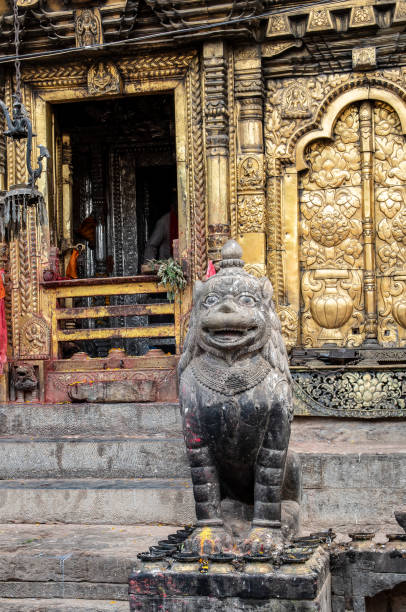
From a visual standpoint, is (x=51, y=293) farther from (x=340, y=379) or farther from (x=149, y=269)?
(x=340, y=379)

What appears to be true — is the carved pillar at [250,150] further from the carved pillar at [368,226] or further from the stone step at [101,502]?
the stone step at [101,502]

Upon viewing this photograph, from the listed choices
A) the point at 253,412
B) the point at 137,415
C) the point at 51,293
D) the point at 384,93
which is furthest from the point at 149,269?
the point at 253,412

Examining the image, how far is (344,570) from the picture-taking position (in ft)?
16.7

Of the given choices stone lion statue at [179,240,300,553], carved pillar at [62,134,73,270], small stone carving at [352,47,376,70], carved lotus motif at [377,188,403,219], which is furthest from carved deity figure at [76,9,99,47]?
stone lion statue at [179,240,300,553]

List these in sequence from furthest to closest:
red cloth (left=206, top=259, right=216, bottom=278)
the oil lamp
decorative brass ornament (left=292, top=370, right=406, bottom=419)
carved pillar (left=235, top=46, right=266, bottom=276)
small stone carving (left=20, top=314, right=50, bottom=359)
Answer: small stone carving (left=20, top=314, right=50, bottom=359), carved pillar (left=235, top=46, right=266, bottom=276), red cloth (left=206, top=259, right=216, bottom=278), decorative brass ornament (left=292, top=370, right=406, bottom=419), the oil lamp

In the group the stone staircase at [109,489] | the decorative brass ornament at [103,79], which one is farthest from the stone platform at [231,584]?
the decorative brass ornament at [103,79]

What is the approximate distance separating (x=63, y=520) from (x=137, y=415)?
1.78 metres

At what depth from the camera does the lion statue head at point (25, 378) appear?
32.6 ft

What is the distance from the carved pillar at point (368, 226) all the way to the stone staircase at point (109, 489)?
1444 mm

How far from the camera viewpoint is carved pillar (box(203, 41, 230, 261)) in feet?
32.0

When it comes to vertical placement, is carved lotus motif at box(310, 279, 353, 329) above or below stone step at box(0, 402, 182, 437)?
above

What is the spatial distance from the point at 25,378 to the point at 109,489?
3353 mm

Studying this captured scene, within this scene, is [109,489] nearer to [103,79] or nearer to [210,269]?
[210,269]

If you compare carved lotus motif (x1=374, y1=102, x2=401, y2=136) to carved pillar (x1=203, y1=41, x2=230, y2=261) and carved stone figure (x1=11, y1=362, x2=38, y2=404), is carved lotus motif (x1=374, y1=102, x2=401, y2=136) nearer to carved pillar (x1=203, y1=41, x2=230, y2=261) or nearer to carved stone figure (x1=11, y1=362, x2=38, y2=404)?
carved pillar (x1=203, y1=41, x2=230, y2=261)
